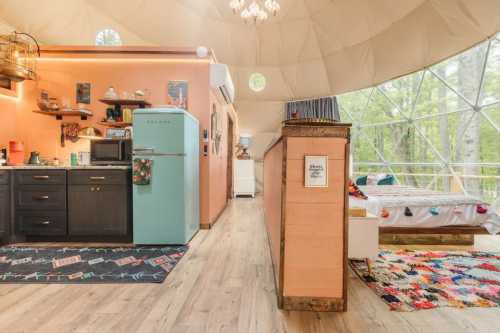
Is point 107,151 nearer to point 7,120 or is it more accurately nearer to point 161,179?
point 161,179

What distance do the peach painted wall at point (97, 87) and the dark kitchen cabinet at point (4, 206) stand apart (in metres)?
0.74

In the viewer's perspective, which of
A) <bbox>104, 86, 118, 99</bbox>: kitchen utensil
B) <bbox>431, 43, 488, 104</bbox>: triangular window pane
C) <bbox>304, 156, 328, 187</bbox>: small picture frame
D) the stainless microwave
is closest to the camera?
<bbox>304, 156, 328, 187</bbox>: small picture frame

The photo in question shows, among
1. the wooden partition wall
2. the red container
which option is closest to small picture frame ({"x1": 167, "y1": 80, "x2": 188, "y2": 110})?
the red container

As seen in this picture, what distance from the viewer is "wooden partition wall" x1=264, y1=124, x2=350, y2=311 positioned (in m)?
1.63

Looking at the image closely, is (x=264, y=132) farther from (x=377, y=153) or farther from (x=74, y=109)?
(x=74, y=109)

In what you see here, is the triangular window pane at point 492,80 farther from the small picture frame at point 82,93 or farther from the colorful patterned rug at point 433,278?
the small picture frame at point 82,93

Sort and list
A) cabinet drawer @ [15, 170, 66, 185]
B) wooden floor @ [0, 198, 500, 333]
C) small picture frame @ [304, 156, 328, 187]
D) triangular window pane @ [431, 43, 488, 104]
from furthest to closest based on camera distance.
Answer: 1. triangular window pane @ [431, 43, 488, 104]
2. cabinet drawer @ [15, 170, 66, 185]
3. small picture frame @ [304, 156, 328, 187]
4. wooden floor @ [0, 198, 500, 333]

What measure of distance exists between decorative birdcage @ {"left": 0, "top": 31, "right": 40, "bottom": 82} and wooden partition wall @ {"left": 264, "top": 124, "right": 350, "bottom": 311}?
147 inches

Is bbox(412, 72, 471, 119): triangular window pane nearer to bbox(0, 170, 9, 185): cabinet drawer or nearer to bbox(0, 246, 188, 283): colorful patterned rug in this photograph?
bbox(0, 246, 188, 283): colorful patterned rug

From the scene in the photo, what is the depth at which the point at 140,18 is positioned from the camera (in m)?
6.27

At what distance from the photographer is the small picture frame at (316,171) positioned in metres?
1.62

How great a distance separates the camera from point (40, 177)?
9.91 feet

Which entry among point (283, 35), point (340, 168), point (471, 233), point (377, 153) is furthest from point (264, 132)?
point (340, 168)

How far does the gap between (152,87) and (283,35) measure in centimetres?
448
